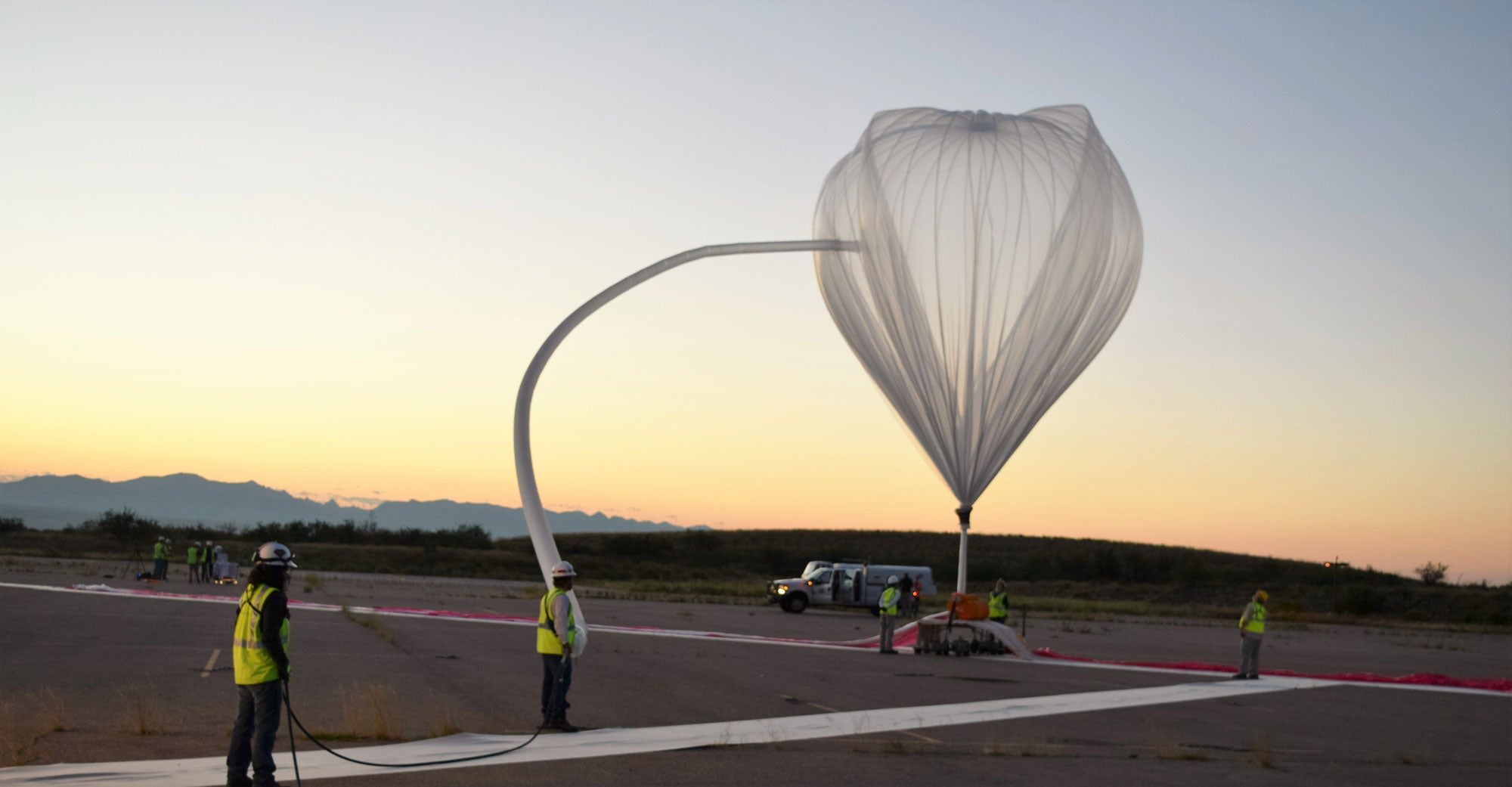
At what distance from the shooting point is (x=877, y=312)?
21016 millimetres

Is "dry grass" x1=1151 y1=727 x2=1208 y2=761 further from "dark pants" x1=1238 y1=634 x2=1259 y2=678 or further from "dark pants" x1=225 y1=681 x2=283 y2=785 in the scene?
"dark pants" x1=1238 y1=634 x2=1259 y2=678

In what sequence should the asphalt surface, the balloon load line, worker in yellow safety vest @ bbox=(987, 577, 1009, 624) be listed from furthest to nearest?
1. worker in yellow safety vest @ bbox=(987, 577, 1009, 624)
2. the balloon load line
3. the asphalt surface

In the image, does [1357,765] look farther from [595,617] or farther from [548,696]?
[595,617]

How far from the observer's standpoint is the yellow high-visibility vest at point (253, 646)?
25.9 feet

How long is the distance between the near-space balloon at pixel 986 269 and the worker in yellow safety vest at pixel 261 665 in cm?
1387

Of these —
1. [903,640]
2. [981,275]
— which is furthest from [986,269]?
[903,640]

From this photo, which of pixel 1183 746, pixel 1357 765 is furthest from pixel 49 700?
pixel 1357 765

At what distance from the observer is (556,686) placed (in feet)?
38.3

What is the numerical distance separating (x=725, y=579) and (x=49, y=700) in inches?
3080

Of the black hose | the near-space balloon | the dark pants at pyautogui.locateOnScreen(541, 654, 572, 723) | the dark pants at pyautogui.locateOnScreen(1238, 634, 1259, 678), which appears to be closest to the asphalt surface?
the black hose

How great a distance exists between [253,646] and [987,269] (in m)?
14.7

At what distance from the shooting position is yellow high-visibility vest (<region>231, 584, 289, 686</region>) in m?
7.89

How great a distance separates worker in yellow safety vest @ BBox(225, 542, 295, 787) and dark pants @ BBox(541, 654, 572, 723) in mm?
3801

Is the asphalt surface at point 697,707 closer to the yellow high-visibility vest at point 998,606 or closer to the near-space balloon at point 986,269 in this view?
the yellow high-visibility vest at point 998,606
